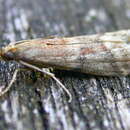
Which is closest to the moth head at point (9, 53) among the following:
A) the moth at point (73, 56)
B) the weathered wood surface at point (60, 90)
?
the moth at point (73, 56)

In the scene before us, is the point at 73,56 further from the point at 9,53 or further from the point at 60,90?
the point at 9,53

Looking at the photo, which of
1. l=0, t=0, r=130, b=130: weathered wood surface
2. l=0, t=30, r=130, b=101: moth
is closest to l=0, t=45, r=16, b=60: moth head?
l=0, t=30, r=130, b=101: moth

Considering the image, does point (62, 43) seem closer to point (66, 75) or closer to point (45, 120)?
point (66, 75)

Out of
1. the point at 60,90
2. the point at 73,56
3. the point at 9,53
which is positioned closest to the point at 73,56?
the point at 73,56

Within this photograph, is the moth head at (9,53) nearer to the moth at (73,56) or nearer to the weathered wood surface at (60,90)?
the moth at (73,56)

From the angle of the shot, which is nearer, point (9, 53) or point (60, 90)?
point (60, 90)

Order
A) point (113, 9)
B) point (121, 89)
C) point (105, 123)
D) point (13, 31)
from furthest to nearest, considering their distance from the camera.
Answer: point (113, 9) < point (13, 31) < point (121, 89) < point (105, 123)

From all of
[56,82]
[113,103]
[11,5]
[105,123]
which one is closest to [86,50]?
[56,82]

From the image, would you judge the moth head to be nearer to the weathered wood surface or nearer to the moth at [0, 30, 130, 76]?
the moth at [0, 30, 130, 76]
